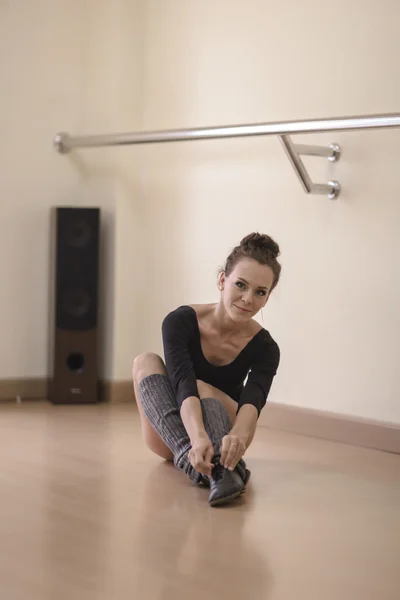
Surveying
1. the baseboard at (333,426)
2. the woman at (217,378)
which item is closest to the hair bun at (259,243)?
the woman at (217,378)

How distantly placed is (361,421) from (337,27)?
118 centimetres

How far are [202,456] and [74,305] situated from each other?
1552mm

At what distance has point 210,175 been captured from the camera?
10.8 feet

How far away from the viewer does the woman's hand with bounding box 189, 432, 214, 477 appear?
197 centimetres

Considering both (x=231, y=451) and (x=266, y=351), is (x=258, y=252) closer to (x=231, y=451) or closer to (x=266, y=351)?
(x=266, y=351)

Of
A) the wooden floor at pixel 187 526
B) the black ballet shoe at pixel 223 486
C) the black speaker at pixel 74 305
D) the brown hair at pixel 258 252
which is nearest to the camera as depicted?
the wooden floor at pixel 187 526

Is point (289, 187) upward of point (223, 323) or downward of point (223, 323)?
upward

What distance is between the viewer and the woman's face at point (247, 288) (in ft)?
7.06

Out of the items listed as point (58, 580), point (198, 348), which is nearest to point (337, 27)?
point (198, 348)

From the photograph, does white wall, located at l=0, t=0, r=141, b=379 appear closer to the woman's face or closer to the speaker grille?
the speaker grille

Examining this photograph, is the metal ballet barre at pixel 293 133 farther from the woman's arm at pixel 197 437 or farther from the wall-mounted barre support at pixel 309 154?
the woman's arm at pixel 197 437

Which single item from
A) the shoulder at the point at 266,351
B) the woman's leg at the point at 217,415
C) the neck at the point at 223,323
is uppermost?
the neck at the point at 223,323

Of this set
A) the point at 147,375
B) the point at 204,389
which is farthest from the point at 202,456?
the point at 147,375

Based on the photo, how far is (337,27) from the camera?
2.79 m
